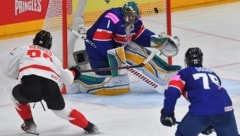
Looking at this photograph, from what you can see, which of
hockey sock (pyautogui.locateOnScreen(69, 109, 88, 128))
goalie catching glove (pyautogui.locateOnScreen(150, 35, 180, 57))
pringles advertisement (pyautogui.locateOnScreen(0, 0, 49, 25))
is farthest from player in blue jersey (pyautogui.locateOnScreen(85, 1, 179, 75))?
pringles advertisement (pyautogui.locateOnScreen(0, 0, 49, 25))

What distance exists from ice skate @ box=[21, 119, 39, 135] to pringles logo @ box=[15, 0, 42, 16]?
11.7ft

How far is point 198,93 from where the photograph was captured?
4660mm

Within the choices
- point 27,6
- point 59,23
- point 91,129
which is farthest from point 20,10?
point 91,129

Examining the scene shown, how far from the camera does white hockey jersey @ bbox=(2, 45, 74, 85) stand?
18.4ft

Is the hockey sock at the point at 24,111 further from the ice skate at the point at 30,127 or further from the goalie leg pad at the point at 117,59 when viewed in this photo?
the goalie leg pad at the point at 117,59

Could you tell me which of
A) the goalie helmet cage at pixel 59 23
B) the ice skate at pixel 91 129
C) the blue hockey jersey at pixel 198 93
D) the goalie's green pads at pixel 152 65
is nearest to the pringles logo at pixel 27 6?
the goalie helmet cage at pixel 59 23

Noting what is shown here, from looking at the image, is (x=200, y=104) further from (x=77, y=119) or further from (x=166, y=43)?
(x=166, y=43)

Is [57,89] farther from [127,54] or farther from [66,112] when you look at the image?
[127,54]

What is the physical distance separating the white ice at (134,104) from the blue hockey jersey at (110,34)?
28cm

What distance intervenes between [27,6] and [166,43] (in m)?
2.85

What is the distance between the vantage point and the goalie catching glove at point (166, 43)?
6.98 metres

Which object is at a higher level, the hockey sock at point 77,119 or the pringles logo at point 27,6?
the pringles logo at point 27,6

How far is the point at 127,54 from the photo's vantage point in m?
6.96

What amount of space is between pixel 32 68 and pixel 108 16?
139 centimetres
